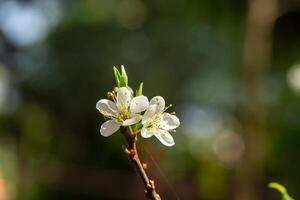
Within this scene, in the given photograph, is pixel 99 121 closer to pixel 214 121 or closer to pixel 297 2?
pixel 214 121

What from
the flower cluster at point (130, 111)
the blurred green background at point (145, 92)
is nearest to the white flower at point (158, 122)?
the flower cluster at point (130, 111)

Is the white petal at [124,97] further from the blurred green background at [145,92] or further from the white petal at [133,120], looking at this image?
the blurred green background at [145,92]

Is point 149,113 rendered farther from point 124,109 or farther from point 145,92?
point 145,92

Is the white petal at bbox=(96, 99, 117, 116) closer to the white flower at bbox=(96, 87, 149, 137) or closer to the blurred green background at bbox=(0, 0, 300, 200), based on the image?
the white flower at bbox=(96, 87, 149, 137)

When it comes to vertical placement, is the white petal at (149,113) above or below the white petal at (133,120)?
above

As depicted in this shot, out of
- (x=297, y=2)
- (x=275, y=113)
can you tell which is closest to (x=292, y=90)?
(x=275, y=113)

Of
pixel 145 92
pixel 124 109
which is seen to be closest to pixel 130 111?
pixel 124 109
